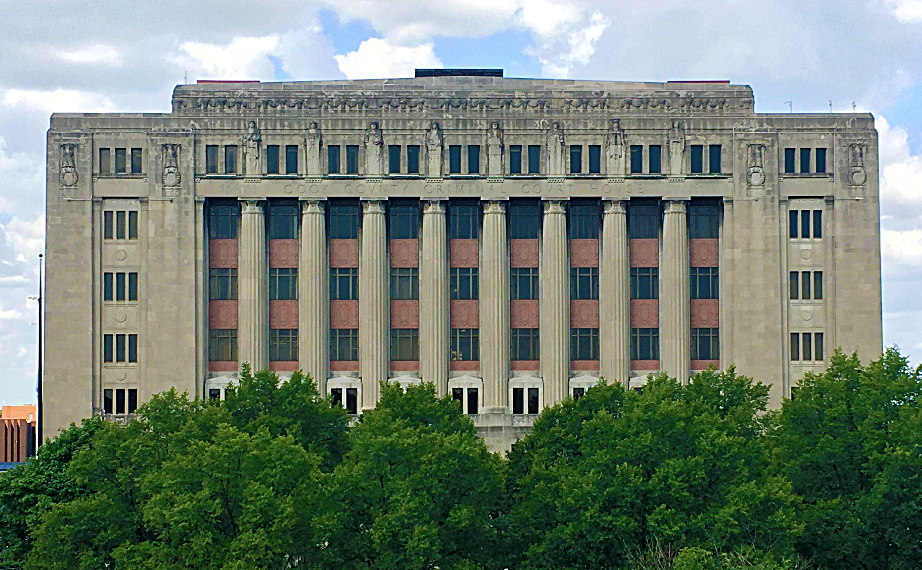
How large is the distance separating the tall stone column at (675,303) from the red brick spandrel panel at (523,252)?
1045 cm

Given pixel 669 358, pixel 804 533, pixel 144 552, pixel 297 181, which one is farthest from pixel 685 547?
pixel 297 181

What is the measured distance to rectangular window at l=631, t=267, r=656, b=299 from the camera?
10825 cm

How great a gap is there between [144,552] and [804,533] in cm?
3341

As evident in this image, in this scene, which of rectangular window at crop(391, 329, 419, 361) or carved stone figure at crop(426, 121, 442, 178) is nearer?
carved stone figure at crop(426, 121, 442, 178)

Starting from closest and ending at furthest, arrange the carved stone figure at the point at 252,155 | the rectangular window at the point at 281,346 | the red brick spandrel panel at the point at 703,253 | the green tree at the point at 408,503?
1. the green tree at the point at 408,503
2. the carved stone figure at the point at 252,155
3. the rectangular window at the point at 281,346
4. the red brick spandrel panel at the point at 703,253

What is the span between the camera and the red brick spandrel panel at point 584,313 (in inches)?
4245

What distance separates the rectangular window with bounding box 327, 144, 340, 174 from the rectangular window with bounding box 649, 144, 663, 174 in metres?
25.2

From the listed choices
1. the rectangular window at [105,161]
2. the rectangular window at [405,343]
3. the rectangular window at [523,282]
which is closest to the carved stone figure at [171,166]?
the rectangular window at [105,161]

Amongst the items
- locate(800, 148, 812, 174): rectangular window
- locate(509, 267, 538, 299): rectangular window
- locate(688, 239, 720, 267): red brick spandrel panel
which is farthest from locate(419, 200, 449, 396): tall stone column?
locate(800, 148, 812, 174): rectangular window

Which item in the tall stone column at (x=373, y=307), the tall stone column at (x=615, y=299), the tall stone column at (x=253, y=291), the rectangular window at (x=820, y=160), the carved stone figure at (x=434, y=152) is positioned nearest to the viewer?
the tall stone column at (x=253, y=291)

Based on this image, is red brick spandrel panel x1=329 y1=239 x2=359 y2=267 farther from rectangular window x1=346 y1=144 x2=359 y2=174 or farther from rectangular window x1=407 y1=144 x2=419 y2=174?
rectangular window x1=407 y1=144 x2=419 y2=174

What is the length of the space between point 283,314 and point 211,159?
13.7 m

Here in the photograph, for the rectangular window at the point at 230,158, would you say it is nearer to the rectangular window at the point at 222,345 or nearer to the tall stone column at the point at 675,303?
the rectangular window at the point at 222,345

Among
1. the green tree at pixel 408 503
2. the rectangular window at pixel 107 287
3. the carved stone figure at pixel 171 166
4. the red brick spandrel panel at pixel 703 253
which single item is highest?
the carved stone figure at pixel 171 166
